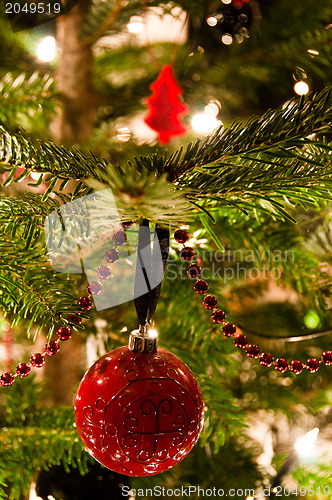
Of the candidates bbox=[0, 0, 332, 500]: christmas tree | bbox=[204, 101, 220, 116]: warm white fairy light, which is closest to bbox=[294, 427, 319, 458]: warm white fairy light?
bbox=[0, 0, 332, 500]: christmas tree

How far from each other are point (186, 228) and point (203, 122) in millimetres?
378

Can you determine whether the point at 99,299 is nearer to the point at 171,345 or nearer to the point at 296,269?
the point at 171,345

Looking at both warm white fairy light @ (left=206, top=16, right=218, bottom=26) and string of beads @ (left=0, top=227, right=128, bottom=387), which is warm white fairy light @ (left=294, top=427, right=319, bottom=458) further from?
warm white fairy light @ (left=206, top=16, right=218, bottom=26)

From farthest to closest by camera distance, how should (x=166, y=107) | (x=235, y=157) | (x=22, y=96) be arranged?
(x=166, y=107), (x=22, y=96), (x=235, y=157)

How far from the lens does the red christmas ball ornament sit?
0.29 metres

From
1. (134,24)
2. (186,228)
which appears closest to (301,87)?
(134,24)

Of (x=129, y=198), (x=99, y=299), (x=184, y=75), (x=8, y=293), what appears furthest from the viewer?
(x=184, y=75)

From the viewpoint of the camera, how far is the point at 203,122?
708 mm

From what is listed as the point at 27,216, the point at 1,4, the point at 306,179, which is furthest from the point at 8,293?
the point at 1,4

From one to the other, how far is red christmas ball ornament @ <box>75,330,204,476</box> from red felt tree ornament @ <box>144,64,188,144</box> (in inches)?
18.1

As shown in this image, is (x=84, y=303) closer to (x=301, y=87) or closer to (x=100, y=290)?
(x=100, y=290)

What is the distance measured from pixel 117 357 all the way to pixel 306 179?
19cm

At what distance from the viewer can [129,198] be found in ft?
0.68

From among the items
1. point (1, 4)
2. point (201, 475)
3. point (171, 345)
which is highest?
point (1, 4)
